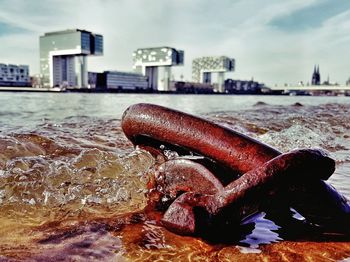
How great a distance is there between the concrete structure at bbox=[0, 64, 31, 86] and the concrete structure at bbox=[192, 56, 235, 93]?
78480mm

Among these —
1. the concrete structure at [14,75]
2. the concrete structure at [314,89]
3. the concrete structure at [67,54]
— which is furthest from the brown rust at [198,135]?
the concrete structure at [67,54]

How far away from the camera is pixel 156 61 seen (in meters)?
151

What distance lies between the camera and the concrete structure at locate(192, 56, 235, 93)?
6521 inches

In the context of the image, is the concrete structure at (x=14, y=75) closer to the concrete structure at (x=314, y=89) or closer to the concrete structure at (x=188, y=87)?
the concrete structure at (x=188, y=87)

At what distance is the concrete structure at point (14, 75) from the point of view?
368 feet

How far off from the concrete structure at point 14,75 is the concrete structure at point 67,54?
7.40 metres

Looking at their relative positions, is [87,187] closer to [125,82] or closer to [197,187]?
[197,187]

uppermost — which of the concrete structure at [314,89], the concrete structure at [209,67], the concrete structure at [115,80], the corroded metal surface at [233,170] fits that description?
the concrete structure at [209,67]

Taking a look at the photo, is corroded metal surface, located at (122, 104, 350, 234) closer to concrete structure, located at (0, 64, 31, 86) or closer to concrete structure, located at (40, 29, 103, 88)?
concrete structure, located at (0, 64, 31, 86)

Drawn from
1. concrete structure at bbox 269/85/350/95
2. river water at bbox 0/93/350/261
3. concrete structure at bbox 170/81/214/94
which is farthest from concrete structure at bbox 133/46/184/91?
river water at bbox 0/93/350/261

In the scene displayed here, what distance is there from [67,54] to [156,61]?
3667 cm

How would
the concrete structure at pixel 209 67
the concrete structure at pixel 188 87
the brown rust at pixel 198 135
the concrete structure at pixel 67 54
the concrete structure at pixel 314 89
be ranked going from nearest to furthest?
the brown rust at pixel 198 135
the concrete structure at pixel 314 89
the concrete structure at pixel 188 87
the concrete structure at pixel 67 54
the concrete structure at pixel 209 67

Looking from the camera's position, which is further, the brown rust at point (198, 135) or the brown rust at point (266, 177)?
the brown rust at point (198, 135)

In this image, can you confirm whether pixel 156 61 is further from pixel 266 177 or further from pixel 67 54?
→ pixel 266 177
